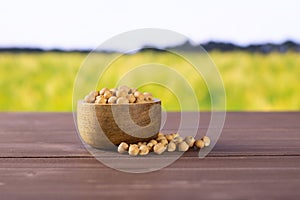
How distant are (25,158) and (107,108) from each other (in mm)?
171

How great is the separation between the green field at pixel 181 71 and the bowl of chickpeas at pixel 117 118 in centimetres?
142

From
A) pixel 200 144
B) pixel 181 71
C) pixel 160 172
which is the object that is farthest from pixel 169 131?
pixel 181 71

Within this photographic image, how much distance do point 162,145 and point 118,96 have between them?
13 centimetres

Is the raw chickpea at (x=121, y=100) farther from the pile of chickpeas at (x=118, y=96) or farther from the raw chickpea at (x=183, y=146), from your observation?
the raw chickpea at (x=183, y=146)

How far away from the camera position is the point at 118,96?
0.80m

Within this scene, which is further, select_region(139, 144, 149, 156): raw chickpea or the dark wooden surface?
select_region(139, 144, 149, 156): raw chickpea

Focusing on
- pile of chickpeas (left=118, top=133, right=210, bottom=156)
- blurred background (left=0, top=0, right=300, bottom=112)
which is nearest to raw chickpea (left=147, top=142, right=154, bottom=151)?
pile of chickpeas (left=118, top=133, right=210, bottom=156)

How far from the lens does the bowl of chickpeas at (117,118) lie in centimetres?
77

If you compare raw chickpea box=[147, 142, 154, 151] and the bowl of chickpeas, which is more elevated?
the bowl of chickpeas

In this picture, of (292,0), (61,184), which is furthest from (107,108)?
(292,0)

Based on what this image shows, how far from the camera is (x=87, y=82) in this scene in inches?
74.7

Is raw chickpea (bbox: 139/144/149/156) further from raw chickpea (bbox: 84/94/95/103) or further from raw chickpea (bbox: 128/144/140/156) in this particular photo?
raw chickpea (bbox: 84/94/95/103)

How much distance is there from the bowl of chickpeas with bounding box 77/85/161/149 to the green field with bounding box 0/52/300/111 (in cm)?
142

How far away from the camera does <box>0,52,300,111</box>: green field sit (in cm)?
226
